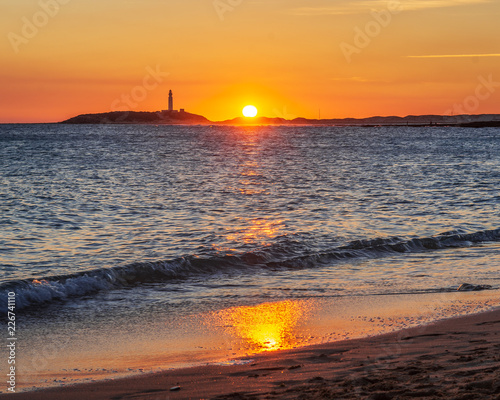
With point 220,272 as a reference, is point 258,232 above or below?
above

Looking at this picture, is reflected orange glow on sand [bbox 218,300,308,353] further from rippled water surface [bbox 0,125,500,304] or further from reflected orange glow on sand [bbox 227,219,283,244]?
reflected orange glow on sand [bbox 227,219,283,244]

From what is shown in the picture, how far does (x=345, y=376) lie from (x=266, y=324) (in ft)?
9.20

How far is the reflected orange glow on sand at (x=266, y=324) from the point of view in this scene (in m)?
8.18

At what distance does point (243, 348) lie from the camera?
799 centimetres

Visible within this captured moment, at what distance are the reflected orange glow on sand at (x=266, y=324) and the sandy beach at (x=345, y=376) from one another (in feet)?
1.59

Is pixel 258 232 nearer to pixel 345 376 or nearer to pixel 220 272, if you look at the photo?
pixel 220 272

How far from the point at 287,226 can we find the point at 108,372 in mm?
12599

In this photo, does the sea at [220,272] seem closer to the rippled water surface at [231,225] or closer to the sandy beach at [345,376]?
the rippled water surface at [231,225]

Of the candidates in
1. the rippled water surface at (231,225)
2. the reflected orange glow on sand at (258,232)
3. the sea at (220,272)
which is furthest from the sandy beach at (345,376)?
the reflected orange glow on sand at (258,232)

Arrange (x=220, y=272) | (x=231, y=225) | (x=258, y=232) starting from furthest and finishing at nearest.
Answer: (x=231, y=225), (x=258, y=232), (x=220, y=272)

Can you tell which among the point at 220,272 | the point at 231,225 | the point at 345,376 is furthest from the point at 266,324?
the point at 231,225

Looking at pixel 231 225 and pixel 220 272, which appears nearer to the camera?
pixel 220 272

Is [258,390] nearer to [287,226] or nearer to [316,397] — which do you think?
[316,397]

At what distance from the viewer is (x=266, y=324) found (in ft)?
30.2
